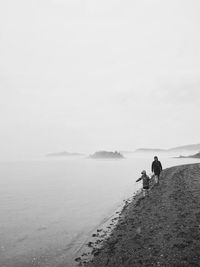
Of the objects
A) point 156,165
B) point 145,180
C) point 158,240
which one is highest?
point 156,165

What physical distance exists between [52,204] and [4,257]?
16371 mm

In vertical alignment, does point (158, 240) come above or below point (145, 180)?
below

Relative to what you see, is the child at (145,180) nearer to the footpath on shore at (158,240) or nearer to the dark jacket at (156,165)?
the dark jacket at (156,165)

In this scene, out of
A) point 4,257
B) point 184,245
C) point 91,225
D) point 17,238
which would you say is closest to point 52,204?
point 91,225

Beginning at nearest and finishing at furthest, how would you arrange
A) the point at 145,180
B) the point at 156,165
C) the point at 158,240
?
the point at 158,240 < the point at 145,180 < the point at 156,165

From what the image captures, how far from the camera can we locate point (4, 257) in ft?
47.9

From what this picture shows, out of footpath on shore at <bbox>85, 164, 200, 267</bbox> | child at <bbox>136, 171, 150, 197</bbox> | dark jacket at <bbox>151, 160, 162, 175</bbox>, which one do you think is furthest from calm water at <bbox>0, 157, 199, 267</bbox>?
dark jacket at <bbox>151, 160, 162, 175</bbox>

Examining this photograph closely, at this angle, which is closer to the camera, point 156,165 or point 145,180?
point 145,180

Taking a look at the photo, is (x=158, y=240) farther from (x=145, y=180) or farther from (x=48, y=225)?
(x=145, y=180)

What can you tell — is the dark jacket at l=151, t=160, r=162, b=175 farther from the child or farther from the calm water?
the calm water

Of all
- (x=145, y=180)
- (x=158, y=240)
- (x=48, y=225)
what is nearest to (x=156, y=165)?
(x=145, y=180)

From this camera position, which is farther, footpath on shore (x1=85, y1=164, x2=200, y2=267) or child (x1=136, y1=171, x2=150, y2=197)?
child (x1=136, y1=171, x2=150, y2=197)

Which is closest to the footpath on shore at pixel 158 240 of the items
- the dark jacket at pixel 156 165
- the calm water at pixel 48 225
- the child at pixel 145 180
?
the calm water at pixel 48 225

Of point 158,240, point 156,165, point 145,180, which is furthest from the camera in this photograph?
point 156,165
